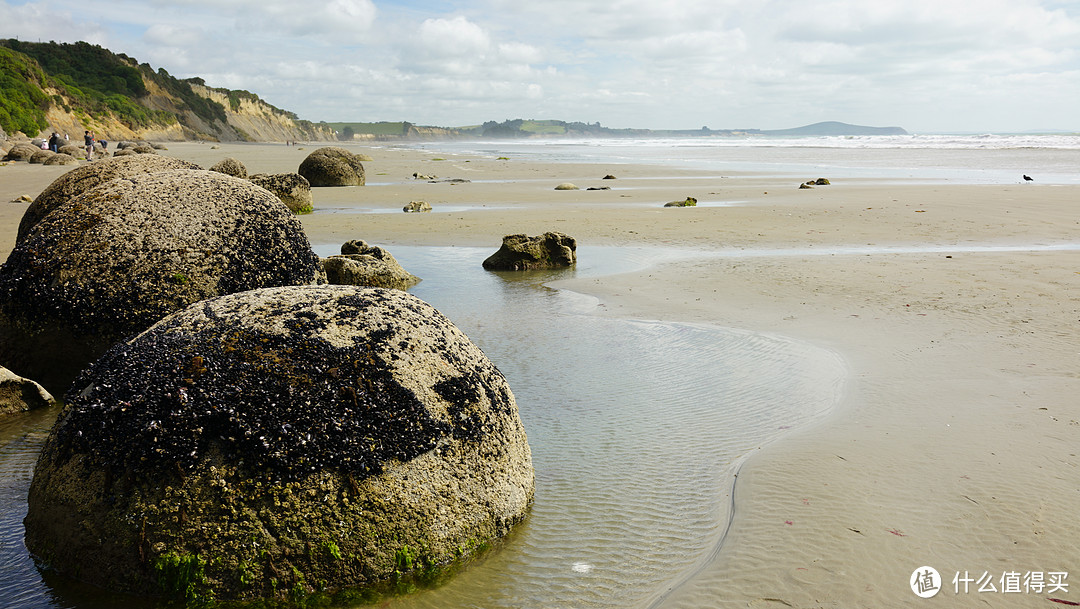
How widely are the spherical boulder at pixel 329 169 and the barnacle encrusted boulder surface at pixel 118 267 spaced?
2055 centimetres

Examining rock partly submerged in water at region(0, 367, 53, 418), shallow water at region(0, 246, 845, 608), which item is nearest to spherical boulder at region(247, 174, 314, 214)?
shallow water at region(0, 246, 845, 608)

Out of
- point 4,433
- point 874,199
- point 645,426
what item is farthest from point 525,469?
point 874,199

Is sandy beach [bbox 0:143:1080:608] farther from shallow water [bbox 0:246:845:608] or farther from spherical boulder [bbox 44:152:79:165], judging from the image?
spherical boulder [bbox 44:152:79:165]

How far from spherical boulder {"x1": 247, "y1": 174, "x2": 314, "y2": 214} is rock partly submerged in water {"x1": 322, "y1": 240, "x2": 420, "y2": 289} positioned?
8420 mm

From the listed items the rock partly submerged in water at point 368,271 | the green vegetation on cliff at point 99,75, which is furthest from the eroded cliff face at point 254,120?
the rock partly submerged in water at point 368,271

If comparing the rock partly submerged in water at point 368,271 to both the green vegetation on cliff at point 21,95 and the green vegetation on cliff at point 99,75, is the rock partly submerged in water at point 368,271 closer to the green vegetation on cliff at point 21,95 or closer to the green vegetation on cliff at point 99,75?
the green vegetation on cliff at point 21,95

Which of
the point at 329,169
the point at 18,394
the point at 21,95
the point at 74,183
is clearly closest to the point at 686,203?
the point at 329,169

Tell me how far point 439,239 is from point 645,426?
9.44m

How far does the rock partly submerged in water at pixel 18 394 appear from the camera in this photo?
5270mm

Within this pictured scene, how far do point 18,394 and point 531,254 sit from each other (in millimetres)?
6792

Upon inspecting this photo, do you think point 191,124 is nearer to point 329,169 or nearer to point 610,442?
point 329,169

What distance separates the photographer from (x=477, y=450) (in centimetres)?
359

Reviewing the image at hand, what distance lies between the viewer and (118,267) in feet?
18.4

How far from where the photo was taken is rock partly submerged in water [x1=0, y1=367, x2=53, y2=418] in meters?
5.27
